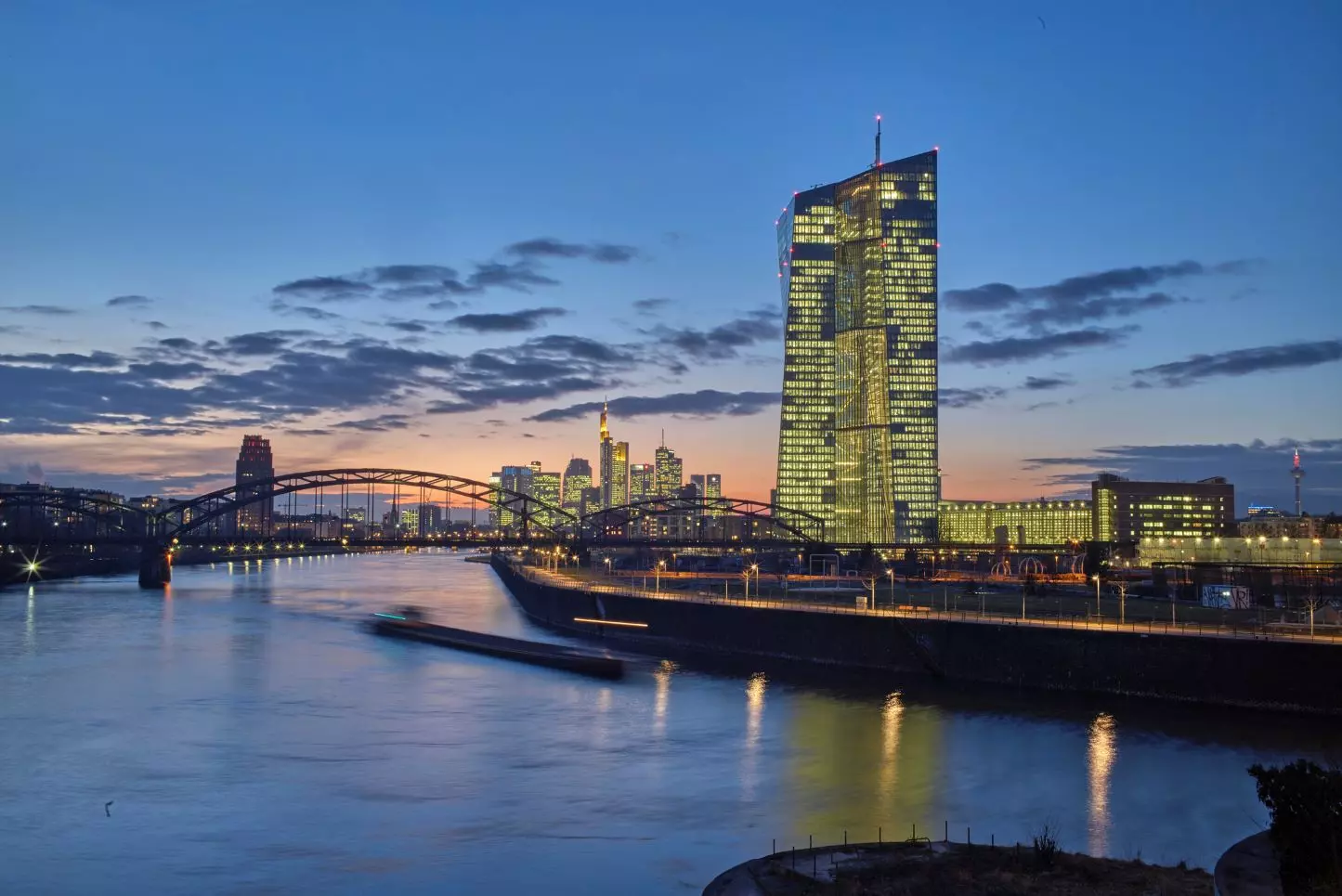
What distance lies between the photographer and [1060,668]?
161 feet

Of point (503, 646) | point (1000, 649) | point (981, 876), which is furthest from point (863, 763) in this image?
point (503, 646)

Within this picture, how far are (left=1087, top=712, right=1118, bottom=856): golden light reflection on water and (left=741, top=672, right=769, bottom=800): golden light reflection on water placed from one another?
9429mm

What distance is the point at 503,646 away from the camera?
70.9m

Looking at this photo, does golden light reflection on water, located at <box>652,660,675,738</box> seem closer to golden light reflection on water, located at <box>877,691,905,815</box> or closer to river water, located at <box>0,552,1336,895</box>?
river water, located at <box>0,552,1336,895</box>

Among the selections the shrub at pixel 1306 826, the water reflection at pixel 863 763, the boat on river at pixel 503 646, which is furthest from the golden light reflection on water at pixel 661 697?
the shrub at pixel 1306 826

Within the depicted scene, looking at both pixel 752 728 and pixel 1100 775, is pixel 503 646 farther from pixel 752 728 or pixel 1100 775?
pixel 1100 775

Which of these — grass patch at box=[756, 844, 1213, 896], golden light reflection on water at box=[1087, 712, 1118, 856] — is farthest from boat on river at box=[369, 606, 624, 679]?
grass patch at box=[756, 844, 1213, 896]

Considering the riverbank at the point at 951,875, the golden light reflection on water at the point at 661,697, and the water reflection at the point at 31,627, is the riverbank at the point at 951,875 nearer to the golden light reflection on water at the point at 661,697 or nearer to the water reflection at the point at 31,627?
the golden light reflection on water at the point at 661,697

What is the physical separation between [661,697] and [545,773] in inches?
Result: 656

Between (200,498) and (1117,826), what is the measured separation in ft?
488

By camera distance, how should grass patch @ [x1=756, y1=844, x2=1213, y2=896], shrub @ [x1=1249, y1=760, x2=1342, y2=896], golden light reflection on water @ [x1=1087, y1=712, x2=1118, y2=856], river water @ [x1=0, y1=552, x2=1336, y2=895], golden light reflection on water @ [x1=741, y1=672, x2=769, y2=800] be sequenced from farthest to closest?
golden light reflection on water @ [x1=741, y1=672, x2=769, y2=800] → golden light reflection on water @ [x1=1087, y1=712, x2=1118, y2=856] → river water @ [x1=0, y1=552, x2=1336, y2=895] → grass patch @ [x1=756, y1=844, x2=1213, y2=896] → shrub @ [x1=1249, y1=760, x2=1342, y2=896]

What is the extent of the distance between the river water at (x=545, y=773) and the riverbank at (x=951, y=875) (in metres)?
4.90

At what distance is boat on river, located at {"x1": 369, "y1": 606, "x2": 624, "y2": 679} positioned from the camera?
61.0 m

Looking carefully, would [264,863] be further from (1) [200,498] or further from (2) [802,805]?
(1) [200,498]
